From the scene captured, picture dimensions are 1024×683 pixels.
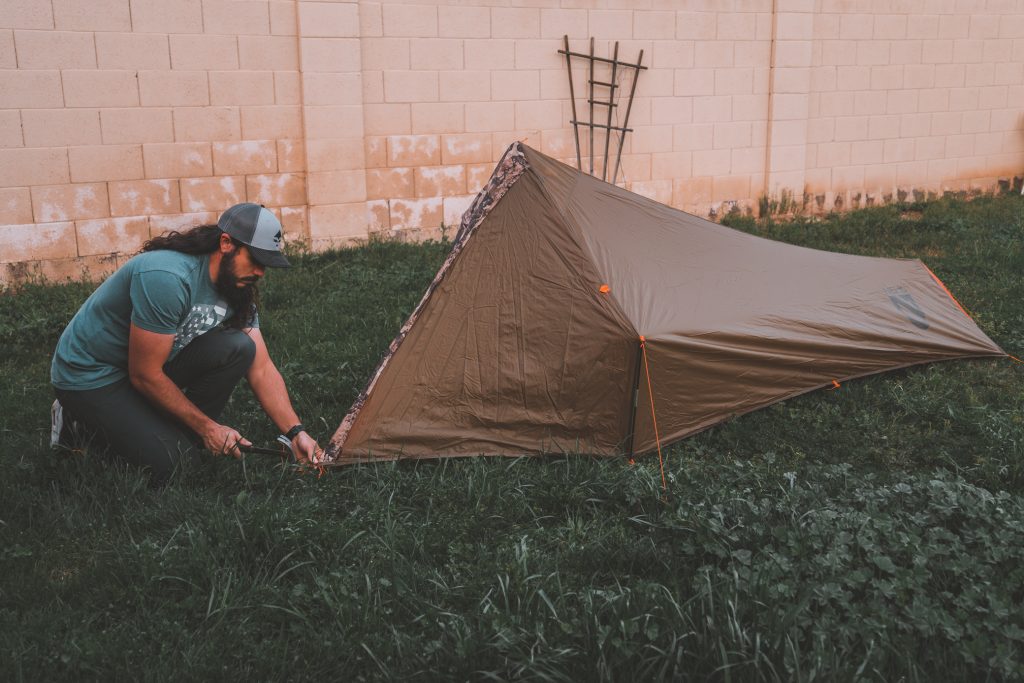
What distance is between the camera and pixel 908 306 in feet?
16.1

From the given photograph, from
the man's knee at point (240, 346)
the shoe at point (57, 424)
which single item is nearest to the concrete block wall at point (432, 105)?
the shoe at point (57, 424)

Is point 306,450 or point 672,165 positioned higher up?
point 672,165

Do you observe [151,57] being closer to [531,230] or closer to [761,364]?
Answer: [531,230]

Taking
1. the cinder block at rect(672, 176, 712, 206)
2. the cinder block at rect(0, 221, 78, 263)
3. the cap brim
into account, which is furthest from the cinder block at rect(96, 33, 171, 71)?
the cinder block at rect(672, 176, 712, 206)

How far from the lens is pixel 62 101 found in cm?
672

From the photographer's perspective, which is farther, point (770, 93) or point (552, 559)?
point (770, 93)

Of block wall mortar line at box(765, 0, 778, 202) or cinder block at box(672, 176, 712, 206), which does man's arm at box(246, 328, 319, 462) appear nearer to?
cinder block at box(672, 176, 712, 206)

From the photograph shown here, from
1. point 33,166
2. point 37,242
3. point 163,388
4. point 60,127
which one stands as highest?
point 60,127

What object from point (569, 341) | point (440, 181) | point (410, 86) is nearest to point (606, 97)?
point (440, 181)

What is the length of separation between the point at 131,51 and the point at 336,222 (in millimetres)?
1890

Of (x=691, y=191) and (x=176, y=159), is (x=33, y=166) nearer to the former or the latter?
(x=176, y=159)

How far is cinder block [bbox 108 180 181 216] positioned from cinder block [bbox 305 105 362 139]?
109 centimetres

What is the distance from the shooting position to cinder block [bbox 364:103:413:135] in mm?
7766

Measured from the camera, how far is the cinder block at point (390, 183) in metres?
7.92
